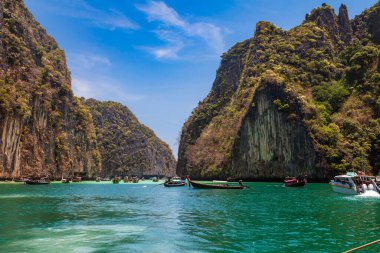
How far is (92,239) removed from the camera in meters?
20.1

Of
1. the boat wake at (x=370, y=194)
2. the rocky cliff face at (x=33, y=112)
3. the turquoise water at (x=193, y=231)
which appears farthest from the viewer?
the rocky cliff face at (x=33, y=112)

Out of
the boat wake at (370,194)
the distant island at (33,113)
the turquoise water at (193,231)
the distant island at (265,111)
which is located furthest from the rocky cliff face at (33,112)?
the boat wake at (370,194)

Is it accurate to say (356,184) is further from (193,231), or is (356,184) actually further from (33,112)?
(33,112)

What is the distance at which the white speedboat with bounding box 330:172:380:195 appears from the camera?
167ft

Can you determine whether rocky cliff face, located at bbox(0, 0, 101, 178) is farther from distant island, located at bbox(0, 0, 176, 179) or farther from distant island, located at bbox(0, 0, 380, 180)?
distant island, located at bbox(0, 0, 380, 180)

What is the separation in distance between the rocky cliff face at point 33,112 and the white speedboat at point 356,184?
281 feet

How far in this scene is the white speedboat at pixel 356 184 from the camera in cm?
5100

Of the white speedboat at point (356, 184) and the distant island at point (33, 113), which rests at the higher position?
the distant island at point (33, 113)

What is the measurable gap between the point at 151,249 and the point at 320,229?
1108cm

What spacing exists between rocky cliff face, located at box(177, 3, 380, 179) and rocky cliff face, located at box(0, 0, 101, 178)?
5262cm

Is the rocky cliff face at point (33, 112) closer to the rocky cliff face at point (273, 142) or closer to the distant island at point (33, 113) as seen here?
the distant island at point (33, 113)

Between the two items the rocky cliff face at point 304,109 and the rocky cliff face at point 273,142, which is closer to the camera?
the rocky cliff face at point 304,109

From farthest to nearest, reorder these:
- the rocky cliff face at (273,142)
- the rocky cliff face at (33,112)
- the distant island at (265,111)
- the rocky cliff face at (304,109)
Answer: the rocky cliff face at (33,112), the rocky cliff face at (273,142), the distant island at (265,111), the rocky cliff face at (304,109)

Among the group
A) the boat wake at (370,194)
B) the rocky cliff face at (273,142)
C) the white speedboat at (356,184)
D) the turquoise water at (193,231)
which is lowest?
the turquoise water at (193,231)
